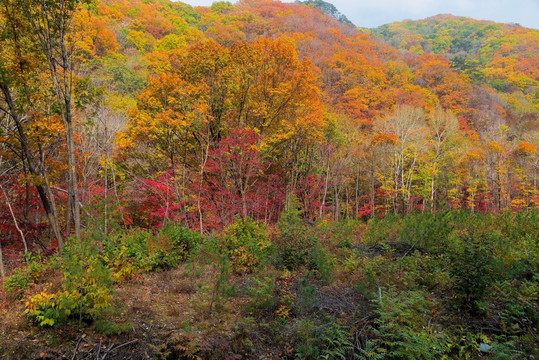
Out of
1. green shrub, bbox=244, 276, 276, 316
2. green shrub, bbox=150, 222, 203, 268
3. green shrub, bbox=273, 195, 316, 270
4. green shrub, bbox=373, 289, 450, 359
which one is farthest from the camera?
green shrub, bbox=273, 195, 316, 270

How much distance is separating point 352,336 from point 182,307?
270 cm

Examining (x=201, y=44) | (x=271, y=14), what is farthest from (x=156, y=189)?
(x=271, y=14)

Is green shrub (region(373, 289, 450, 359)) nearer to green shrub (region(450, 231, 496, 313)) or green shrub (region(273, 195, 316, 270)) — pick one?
green shrub (region(450, 231, 496, 313))

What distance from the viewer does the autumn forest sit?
3463mm

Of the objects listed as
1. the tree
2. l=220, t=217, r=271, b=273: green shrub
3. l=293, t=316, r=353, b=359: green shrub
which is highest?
the tree

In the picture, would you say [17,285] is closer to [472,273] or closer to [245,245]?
[245,245]

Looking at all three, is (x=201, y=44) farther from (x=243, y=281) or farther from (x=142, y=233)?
(x=243, y=281)

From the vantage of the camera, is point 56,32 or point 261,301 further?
point 56,32

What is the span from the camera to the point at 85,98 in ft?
23.5

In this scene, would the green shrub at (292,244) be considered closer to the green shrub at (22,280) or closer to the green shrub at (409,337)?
the green shrub at (409,337)

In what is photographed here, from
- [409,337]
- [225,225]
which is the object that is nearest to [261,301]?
[409,337]

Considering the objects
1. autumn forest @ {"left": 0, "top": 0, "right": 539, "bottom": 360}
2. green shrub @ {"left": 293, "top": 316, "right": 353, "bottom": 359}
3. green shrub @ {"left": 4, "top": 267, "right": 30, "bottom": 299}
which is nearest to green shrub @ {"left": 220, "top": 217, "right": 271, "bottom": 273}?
autumn forest @ {"left": 0, "top": 0, "right": 539, "bottom": 360}

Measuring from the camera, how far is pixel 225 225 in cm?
1094

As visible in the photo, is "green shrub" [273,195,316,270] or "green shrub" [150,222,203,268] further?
"green shrub" [273,195,316,270]
